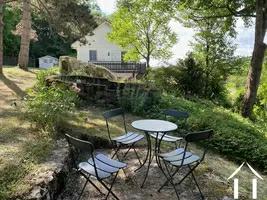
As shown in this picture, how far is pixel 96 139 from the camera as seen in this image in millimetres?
4332

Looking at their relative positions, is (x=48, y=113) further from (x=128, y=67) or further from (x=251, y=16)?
(x=128, y=67)

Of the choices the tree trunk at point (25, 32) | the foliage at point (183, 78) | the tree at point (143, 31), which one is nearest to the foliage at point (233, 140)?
the foliage at point (183, 78)

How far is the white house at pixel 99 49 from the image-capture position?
21.7 m

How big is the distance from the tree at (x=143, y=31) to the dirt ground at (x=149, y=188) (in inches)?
409

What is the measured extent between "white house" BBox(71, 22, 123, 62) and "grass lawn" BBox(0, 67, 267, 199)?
16682 mm

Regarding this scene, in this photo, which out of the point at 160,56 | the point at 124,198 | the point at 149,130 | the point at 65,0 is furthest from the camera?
the point at 160,56

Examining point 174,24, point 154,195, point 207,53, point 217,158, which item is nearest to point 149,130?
point 154,195

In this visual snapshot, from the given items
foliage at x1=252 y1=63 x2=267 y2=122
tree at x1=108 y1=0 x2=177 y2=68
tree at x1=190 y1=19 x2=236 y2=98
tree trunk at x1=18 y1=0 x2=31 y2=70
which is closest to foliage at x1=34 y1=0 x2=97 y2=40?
tree trunk at x1=18 y1=0 x2=31 y2=70

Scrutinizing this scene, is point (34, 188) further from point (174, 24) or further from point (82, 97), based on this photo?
point (174, 24)

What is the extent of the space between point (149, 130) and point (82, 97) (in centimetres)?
416

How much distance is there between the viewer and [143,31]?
13.3 m


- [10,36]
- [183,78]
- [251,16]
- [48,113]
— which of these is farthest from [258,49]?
[10,36]

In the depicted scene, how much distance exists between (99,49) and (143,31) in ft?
31.2

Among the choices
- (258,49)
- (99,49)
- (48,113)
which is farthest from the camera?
(99,49)
